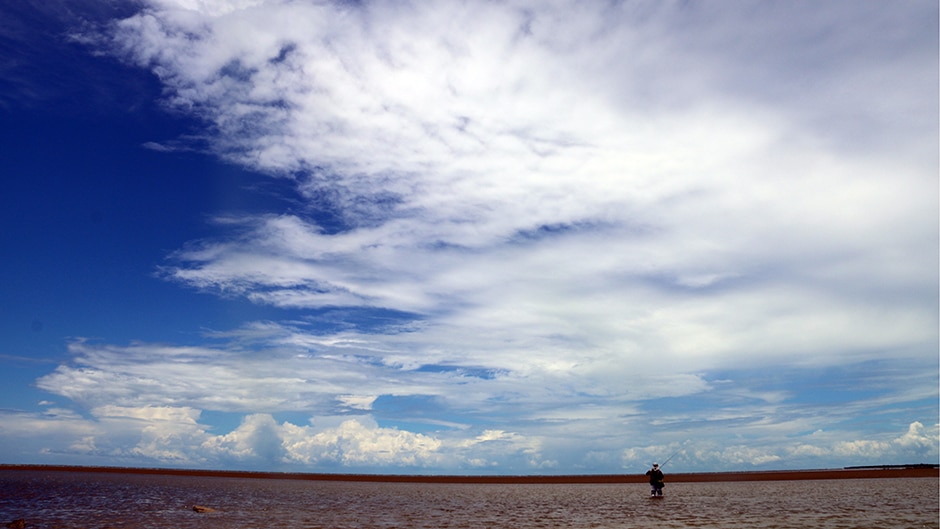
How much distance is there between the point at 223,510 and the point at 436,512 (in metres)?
15.3

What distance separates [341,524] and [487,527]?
838cm

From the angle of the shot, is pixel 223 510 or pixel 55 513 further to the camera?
pixel 223 510

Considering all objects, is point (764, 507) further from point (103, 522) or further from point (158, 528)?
point (103, 522)

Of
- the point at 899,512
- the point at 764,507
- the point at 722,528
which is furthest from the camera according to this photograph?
the point at 764,507

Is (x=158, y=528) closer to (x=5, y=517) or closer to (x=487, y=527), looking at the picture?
(x=5, y=517)

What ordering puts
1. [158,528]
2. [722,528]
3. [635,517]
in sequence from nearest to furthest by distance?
[722,528] → [158,528] → [635,517]

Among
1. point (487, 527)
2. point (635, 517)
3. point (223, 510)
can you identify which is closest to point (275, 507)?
point (223, 510)

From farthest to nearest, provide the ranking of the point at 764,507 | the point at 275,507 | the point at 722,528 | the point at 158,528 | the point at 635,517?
the point at 275,507 < the point at 764,507 < the point at 635,517 < the point at 158,528 < the point at 722,528

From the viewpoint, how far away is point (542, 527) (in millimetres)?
32562

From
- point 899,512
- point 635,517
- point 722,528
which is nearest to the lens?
point 722,528

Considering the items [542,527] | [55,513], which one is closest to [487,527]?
[542,527]

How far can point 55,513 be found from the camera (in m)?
37.8

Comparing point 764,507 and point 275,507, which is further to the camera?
point 275,507

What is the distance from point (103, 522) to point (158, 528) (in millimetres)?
4402
